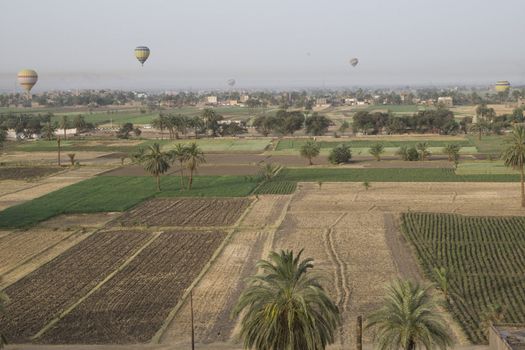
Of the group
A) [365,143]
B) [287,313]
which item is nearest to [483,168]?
[365,143]

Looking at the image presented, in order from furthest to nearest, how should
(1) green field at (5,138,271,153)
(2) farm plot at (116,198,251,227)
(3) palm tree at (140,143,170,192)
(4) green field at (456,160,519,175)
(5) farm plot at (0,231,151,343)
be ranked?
(1) green field at (5,138,271,153) < (4) green field at (456,160,519,175) < (3) palm tree at (140,143,170,192) < (2) farm plot at (116,198,251,227) < (5) farm plot at (0,231,151,343)

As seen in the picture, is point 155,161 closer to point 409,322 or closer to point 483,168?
point 483,168

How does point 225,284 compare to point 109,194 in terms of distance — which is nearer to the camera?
point 225,284

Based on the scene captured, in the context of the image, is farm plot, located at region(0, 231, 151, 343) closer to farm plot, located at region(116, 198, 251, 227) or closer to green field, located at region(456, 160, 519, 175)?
farm plot, located at region(116, 198, 251, 227)

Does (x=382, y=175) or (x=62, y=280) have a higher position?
(x=382, y=175)

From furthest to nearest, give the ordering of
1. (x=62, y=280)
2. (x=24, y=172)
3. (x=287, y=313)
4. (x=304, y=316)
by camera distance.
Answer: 1. (x=24, y=172)
2. (x=62, y=280)
3. (x=287, y=313)
4. (x=304, y=316)

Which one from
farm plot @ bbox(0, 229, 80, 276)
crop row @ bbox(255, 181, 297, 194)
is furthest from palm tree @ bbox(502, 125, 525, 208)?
farm plot @ bbox(0, 229, 80, 276)

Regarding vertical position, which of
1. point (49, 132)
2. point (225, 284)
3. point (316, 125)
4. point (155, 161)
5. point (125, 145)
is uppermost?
point (316, 125)

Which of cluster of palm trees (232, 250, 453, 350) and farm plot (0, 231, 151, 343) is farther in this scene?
farm plot (0, 231, 151, 343)

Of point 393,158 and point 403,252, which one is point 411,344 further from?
point 393,158
